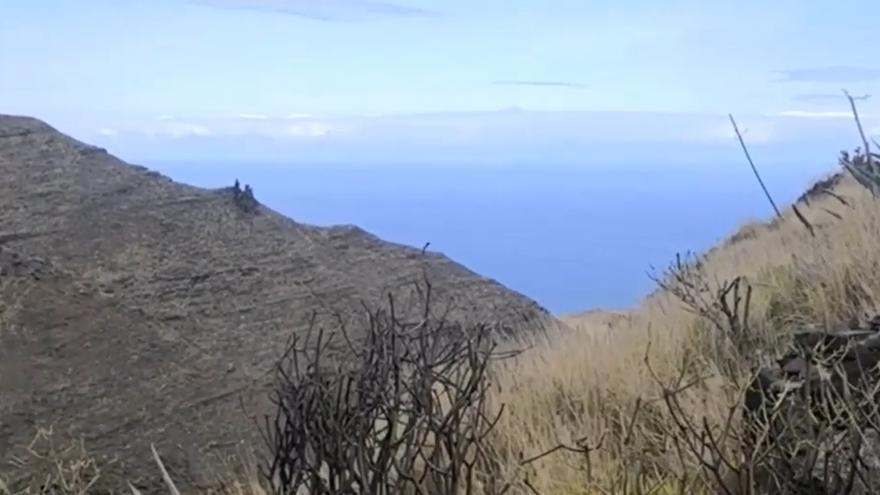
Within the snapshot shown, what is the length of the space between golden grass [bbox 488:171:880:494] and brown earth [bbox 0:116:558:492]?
0.94 m

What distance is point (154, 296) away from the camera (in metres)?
4.29

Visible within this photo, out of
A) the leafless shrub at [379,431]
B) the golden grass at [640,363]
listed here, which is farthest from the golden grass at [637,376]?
the leafless shrub at [379,431]

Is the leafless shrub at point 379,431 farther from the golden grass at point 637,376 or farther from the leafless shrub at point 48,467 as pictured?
the leafless shrub at point 48,467

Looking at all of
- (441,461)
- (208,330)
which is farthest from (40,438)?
(441,461)

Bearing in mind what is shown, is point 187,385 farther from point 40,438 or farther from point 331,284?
point 331,284

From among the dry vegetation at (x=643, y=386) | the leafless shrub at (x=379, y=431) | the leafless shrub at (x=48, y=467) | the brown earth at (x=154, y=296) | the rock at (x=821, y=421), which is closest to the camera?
the rock at (x=821, y=421)

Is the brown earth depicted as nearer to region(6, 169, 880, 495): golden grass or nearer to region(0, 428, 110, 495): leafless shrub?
region(0, 428, 110, 495): leafless shrub

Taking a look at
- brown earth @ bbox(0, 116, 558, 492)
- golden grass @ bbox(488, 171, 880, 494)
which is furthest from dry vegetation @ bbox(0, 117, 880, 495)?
brown earth @ bbox(0, 116, 558, 492)

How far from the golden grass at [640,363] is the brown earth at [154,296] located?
935 millimetres

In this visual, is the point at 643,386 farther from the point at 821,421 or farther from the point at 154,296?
the point at 154,296

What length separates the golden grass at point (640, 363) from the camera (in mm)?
2502

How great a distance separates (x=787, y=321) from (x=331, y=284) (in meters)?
2.05

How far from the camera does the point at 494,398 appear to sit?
322 cm

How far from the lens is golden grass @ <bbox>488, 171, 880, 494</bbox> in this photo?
2.50m
